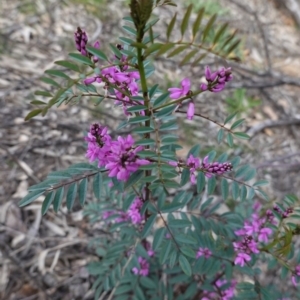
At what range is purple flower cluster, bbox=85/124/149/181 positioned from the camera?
0.92m

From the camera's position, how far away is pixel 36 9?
3221mm

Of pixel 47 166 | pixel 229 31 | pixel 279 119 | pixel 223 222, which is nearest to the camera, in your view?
pixel 223 222

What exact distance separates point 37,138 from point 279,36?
276cm

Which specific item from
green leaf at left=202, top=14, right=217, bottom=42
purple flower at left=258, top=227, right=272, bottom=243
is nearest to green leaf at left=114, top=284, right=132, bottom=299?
purple flower at left=258, top=227, right=272, bottom=243

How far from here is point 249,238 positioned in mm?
1195

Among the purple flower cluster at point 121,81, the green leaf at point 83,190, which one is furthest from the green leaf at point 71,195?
the purple flower cluster at point 121,81

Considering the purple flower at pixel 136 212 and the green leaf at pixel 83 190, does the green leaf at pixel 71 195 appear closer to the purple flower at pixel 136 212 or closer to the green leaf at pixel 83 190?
the green leaf at pixel 83 190

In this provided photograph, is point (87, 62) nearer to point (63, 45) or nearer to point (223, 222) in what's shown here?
point (223, 222)

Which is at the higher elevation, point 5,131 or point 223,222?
point 5,131

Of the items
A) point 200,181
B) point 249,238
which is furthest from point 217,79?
point 249,238

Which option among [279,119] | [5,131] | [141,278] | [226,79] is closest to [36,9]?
[5,131]

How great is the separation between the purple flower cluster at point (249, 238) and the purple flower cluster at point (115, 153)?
0.47m

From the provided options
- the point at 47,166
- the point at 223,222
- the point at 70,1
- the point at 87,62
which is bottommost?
the point at 223,222

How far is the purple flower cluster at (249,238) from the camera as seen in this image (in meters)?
1.20
